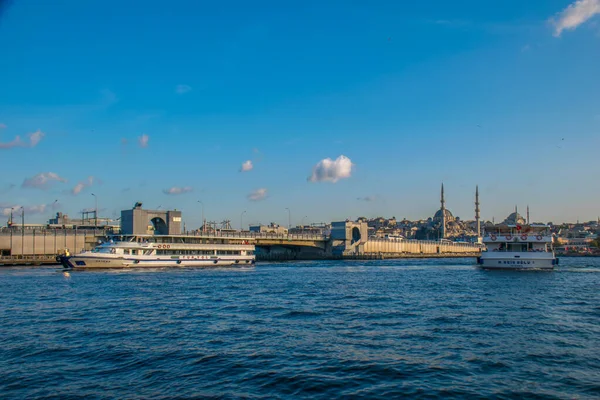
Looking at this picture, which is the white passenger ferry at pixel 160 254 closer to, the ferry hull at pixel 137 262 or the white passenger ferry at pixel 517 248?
the ferry hull at pixel 137 262

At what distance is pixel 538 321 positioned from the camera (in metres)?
26.1

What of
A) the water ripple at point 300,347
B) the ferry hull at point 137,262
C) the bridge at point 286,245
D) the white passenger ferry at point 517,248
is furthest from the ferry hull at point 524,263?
the bridge at point 286,245

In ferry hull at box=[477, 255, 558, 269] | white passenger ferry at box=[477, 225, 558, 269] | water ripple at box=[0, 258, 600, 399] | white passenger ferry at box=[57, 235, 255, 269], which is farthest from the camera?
white passenger ferry at box=[57, 235, 255, 269]

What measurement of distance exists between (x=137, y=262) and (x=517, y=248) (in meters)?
51.2

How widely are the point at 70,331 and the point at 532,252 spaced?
2266 inches

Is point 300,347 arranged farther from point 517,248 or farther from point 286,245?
point 286,245

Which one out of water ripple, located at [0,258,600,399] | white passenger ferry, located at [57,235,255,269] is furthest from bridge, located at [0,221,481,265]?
water ripple, located at [0,258,600,399]

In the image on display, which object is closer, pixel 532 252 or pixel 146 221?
pixel 532 252

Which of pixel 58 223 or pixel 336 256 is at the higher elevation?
pixel 58 223

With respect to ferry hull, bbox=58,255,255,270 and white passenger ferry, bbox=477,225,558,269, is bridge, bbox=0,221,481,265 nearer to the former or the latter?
ferry hull, bbox=58,255,255,270

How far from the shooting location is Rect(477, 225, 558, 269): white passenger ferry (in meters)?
65.4

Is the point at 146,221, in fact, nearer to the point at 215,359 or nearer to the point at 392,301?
the point at 392,301

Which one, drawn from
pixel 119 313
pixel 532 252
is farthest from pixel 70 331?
pixel 532 252

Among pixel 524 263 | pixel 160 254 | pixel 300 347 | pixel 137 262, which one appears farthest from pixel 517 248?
pixel 300 347
